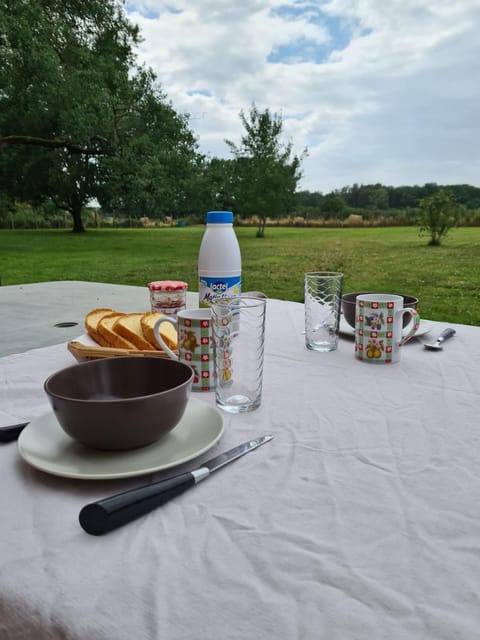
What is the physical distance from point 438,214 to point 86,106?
4.36m

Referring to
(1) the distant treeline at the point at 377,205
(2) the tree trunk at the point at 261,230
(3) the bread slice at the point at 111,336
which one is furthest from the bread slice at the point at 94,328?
(2) the tree trunk at the point at 261,230

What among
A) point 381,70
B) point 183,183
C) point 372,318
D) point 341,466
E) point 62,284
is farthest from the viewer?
point 183,183

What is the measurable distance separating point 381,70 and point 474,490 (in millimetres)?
5278

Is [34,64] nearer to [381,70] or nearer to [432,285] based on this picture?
[381,70]

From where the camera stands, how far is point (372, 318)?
2.35 ft

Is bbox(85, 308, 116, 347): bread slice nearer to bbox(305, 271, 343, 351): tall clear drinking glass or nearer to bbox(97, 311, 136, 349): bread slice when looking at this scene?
bbox(97, 311, 136, 349): bread slice

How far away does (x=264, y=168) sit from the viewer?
7477mm

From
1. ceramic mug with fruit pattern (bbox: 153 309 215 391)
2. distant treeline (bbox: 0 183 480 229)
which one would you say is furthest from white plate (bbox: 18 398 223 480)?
distant treeline (bbox: 0 183 480 229)

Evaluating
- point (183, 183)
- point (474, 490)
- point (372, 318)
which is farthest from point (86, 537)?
point (183, 183)

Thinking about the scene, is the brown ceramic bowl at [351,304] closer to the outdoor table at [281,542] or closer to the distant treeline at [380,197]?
the outdoor table at [281,542]

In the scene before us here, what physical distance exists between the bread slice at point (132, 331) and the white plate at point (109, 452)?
0.82 feet

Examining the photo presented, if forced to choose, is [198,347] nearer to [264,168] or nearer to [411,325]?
[411,325]

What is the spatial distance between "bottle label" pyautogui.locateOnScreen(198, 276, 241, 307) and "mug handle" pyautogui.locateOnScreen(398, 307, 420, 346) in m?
0.27

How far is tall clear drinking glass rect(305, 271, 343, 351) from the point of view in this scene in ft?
2.54
